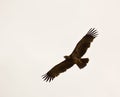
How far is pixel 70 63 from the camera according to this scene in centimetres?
1777

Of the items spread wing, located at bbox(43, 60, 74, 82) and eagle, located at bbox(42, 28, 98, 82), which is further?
spread wing, located at bbox(43, 60, 74, 82)

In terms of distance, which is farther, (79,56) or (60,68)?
(60,68)

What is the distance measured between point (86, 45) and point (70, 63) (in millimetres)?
1283

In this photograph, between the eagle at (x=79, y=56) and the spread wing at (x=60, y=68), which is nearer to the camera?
the eagle at (x=79, y=56)

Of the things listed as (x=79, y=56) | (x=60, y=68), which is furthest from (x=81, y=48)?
(x=60, y=68)

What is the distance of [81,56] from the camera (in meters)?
17.2

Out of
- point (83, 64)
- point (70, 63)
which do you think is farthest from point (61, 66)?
point (83, 64)

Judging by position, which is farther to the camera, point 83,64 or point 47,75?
point 47,75

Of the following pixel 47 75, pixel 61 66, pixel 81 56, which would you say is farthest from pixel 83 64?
pixel 47 75

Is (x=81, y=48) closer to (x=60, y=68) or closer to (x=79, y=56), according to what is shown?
(x=79, y=56)

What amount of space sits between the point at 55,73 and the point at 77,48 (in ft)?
6.98

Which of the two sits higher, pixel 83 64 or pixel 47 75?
pixel 47 75

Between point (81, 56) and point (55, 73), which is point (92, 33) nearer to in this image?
point (81, 56)

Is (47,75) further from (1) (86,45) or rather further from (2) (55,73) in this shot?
(1) (86,45)
